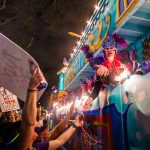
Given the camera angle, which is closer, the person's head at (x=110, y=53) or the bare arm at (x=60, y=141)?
the bare arm at (x=60, y=141)

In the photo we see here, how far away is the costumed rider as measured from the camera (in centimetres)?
518

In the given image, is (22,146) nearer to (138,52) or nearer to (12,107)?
(12,107)

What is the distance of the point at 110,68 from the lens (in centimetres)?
537

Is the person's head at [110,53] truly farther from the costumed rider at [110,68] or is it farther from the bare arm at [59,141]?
the bare arm at [59,141]

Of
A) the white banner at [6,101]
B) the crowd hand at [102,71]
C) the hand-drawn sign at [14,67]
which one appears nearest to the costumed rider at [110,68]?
the crowd hand at [102,71]

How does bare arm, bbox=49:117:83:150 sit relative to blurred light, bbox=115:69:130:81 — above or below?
below

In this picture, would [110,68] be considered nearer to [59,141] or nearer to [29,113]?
[59,141]

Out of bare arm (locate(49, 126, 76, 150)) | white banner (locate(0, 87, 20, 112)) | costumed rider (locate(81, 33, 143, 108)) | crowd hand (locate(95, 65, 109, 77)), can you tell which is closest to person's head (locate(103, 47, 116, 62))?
costumed rider (locate(81, 33, 143, 108))

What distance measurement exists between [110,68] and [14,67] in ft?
10.8

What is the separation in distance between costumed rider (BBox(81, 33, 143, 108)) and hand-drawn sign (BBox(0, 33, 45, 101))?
278 cm

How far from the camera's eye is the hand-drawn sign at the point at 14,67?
7.72ft

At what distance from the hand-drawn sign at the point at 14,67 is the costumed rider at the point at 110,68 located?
9.12 ft

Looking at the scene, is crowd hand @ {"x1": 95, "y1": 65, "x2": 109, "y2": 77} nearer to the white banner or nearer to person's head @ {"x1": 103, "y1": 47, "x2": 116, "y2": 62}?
person's head @ {"x1": 103, "y1": 47, "x2": 116, "y2": 62}

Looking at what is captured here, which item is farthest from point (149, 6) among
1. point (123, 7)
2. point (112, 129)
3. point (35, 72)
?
point (35, 72)
